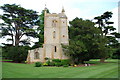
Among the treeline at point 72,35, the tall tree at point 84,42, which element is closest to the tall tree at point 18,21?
the treeline at point 72,35

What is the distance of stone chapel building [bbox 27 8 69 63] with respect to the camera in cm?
3278

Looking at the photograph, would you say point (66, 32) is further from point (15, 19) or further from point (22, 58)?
point (15, 19)

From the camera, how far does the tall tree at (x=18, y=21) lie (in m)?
39.3

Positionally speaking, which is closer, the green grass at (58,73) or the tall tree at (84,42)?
the green grass at (58,73)

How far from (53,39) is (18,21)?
42.9 ft

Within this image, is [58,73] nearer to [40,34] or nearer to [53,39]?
[53,39]

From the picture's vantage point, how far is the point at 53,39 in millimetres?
33906

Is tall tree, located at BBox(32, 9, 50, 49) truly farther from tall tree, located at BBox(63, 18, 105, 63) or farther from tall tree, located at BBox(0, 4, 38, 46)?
tall tree, located at BBox(63, 18, 105, 63)

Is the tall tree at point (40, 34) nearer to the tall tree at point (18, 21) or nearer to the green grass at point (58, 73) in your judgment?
the tall tree at point (18, 21)

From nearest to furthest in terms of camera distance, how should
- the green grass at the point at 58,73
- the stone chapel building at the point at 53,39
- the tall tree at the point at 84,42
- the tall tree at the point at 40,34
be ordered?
the green grass at the point at 58,73 < the tall tree at the point at 84,42 < the stone chapel building at the point at 53,39 < the tall tree at the point at 40,34

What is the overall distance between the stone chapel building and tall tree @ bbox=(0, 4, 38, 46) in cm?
779

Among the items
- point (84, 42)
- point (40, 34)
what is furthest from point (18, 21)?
point (84, 42)

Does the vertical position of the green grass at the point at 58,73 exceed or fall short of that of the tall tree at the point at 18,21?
it falls short

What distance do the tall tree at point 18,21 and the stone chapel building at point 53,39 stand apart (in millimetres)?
7785
